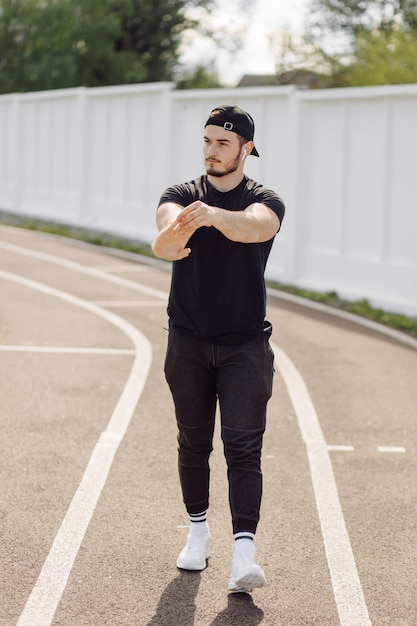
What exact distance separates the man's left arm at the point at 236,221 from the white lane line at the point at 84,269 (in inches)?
370

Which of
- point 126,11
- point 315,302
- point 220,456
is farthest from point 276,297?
point 126,11

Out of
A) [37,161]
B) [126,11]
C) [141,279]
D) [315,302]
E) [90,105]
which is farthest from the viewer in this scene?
[126,11]

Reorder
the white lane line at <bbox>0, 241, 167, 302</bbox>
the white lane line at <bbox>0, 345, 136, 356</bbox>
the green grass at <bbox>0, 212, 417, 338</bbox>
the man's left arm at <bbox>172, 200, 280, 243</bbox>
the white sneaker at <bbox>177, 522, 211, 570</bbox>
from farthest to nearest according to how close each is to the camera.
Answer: the white lane line at <bbox>0, 241, 167, 302</bbox> → the green grass at <bbox>0, 212, 417, 338</bbox> → the white lane line at <bbox>0, 345, 136, 356</bbox> → the white sneaker at <bbox>177, 522, 211, 570</bbox> → the man's left arm at <bbox>172, 200, 280, 243</bbox>

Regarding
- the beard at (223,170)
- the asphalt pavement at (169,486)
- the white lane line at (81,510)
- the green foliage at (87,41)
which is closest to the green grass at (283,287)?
the asphalt pavement at (169,486)

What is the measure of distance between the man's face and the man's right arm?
0.88 feet

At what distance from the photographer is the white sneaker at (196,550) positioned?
5414 mm

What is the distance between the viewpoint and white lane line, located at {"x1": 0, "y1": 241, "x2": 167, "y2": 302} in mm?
15055

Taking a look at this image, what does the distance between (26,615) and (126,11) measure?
40.7m

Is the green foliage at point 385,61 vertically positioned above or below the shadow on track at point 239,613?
above

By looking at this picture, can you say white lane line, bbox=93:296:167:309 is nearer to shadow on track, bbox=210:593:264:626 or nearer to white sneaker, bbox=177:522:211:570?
white sneaker, bbox=177:522:211:570

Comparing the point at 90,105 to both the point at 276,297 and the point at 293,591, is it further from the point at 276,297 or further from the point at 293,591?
the point at 293,591

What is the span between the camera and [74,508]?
6.29m

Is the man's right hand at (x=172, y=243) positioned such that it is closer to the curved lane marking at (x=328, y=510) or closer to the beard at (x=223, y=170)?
the beard at (x=223, y=170)

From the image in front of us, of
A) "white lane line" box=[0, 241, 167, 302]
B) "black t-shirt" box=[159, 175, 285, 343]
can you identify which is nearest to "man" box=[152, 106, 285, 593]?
"black t-shirt" box=[159, 175, 285, 343]
